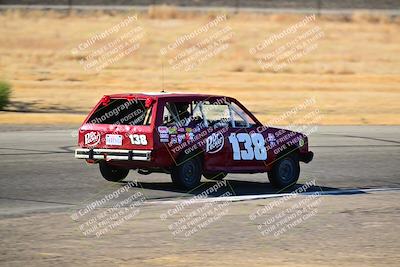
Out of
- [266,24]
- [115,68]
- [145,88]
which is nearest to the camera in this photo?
[145,88]

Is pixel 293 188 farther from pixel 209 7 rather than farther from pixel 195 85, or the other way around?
pixel 209 7

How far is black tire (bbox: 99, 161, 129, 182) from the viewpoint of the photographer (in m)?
16.7

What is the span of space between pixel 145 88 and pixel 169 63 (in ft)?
18.1

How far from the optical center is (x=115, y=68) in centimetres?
4262

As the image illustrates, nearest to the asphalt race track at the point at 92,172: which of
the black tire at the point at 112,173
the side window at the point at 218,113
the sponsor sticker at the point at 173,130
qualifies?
the black tire at the point at 112,173

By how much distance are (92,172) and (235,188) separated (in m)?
2.78

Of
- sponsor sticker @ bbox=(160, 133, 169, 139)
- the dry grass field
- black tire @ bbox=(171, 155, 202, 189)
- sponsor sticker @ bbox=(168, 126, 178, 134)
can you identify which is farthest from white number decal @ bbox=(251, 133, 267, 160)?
the dry grass field

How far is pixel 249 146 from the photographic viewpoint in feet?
54.0

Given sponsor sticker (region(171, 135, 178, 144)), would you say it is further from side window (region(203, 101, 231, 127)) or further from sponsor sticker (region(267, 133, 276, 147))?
sponsor sticker (region(267, 133, 276, 147))

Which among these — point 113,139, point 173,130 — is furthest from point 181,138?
point 113,139

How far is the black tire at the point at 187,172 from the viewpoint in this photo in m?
15.6

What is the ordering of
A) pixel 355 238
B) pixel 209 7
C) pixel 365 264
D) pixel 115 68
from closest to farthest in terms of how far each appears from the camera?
pixel 365 264, pixel 355 238, pixel 115 68, pixel 209 7

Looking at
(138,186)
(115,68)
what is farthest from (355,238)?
(115,68)

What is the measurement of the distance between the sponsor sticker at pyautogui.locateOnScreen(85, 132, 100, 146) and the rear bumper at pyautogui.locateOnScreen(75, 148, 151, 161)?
0.10 metres
